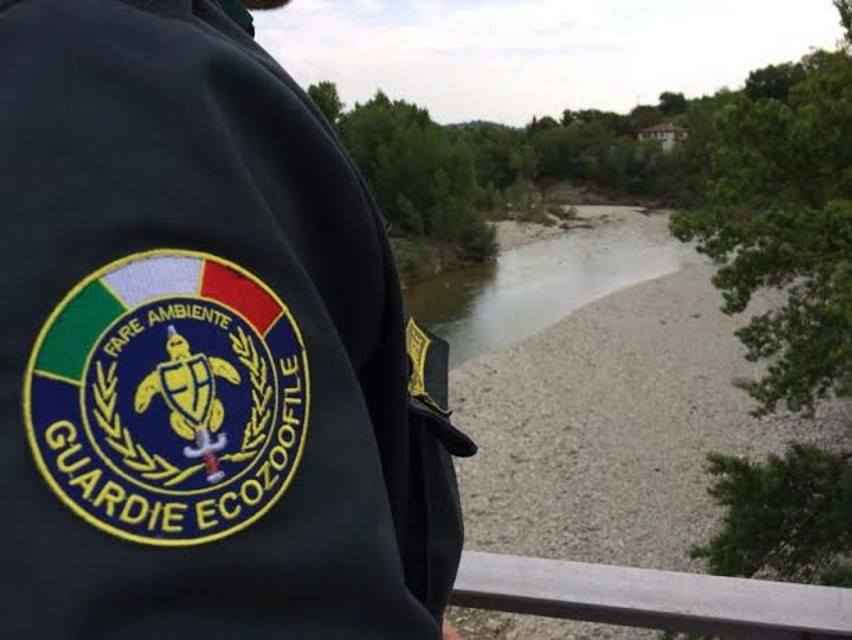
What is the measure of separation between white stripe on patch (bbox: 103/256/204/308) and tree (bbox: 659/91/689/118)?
59.1 m

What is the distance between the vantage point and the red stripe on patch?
1.31 ft

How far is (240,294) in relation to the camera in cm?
41

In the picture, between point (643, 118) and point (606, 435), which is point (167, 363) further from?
point (643, 118)

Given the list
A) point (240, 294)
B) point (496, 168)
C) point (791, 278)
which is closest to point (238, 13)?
point (240, 294)

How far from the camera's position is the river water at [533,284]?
20.2 m

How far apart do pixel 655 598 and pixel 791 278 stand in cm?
641

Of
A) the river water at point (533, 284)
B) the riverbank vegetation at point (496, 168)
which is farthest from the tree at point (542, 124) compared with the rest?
the river water at point (533, 284)

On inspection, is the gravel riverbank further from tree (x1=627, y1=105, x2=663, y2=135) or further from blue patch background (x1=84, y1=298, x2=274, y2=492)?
tree (x1=627, y1=105, x2=663, y2=135)

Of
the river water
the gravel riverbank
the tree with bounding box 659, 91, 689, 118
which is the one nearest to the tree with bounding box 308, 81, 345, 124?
the gravel riverbank

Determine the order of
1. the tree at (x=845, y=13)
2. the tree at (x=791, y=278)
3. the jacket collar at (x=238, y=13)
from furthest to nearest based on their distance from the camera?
the tree at (x=845, y=13) → the tree at (x=791, y=278) → the jacket collar at (x=238, y=13)

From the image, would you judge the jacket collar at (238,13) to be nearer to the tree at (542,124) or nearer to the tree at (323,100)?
the tree at (323,100)

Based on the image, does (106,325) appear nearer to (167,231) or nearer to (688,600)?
(167,231)

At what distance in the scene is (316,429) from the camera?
430 millimetres

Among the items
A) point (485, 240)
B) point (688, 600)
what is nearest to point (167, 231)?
point (688, 600)
